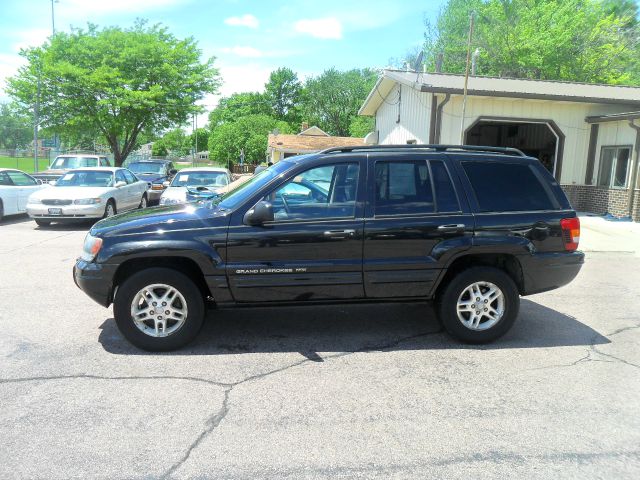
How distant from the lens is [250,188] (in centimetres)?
497

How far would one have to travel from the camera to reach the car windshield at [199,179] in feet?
43.3

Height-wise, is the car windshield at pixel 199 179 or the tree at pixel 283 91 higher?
the tree at pixel 283 91

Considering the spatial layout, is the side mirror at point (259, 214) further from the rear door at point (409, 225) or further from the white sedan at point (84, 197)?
the white sedan at point (84, 197)

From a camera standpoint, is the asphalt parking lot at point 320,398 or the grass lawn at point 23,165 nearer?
the asphalt parking lot at point 320,398

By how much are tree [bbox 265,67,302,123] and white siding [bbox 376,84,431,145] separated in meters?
68.0

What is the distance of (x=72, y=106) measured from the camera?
2881cm

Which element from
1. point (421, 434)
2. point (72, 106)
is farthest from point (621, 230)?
point (72, 106)

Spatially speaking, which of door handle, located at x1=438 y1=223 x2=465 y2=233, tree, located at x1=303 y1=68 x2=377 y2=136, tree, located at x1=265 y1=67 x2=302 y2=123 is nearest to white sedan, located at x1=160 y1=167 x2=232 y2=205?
door handle, located at x1=438 y1=223 x2=465 y2=233

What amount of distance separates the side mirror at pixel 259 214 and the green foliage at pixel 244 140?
54.1 meters

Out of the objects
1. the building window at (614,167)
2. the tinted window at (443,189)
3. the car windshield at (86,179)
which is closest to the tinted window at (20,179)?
the car windshield at (86,179)

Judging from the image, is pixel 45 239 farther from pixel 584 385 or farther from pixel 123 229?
pixel 584 385

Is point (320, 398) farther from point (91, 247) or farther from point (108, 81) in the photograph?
point (108, 81)

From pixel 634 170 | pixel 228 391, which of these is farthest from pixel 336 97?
pixel 228 391

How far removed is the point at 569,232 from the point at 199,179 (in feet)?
33.2
